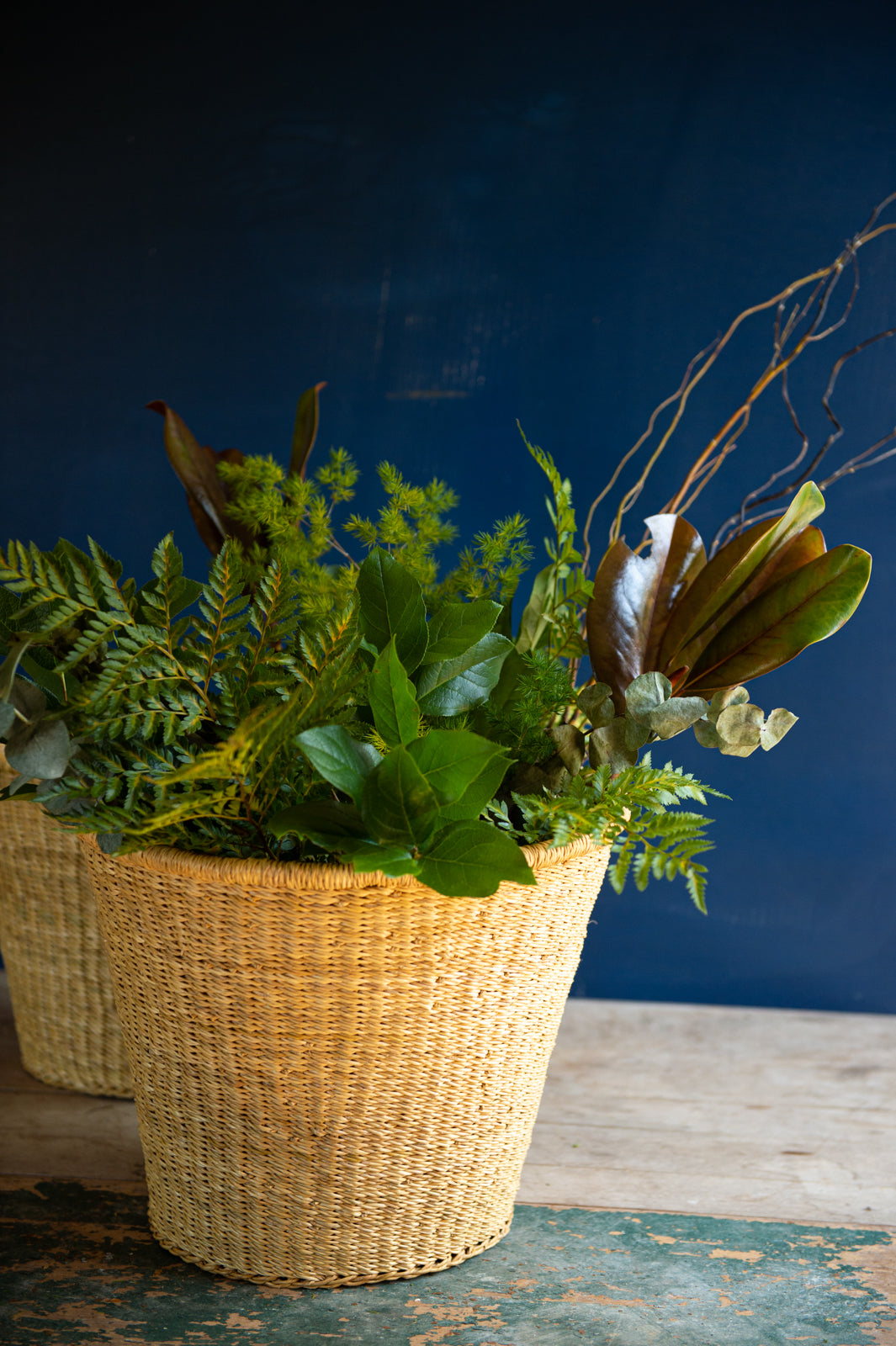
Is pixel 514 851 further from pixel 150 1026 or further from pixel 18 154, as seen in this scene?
pixel 18 154

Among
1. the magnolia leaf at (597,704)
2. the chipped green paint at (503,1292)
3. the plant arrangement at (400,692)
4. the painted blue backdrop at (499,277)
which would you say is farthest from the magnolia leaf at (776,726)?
the painted blue backdrop at (499,277)

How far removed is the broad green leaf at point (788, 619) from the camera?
26.0 inches

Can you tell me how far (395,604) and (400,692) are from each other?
9 cm

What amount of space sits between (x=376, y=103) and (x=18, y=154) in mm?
476

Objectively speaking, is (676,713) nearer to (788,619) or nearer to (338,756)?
(788,619)

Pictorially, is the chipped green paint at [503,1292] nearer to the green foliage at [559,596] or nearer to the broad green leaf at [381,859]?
the broad green leaf at [381,859]

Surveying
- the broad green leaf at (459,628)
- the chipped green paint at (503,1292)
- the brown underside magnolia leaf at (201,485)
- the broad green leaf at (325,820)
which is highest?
the brown underside magnolia leaf at (201,485)

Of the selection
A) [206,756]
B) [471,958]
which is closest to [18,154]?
[206,756]

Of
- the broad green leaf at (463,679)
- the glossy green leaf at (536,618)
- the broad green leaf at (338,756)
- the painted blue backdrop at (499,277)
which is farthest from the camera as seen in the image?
the painted blue backdrop at (499,277)

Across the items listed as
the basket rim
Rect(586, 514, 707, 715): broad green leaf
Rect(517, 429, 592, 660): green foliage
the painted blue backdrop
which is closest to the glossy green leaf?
Rect(517, 429, 592, 660): green foliage

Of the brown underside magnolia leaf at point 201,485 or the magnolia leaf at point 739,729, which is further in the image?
the brown underside magnolia leaf at point 201,485

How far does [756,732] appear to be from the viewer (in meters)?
0.69

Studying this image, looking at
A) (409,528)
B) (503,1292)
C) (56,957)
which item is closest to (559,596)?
(409,528)

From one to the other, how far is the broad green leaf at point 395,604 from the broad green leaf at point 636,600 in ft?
0.45
